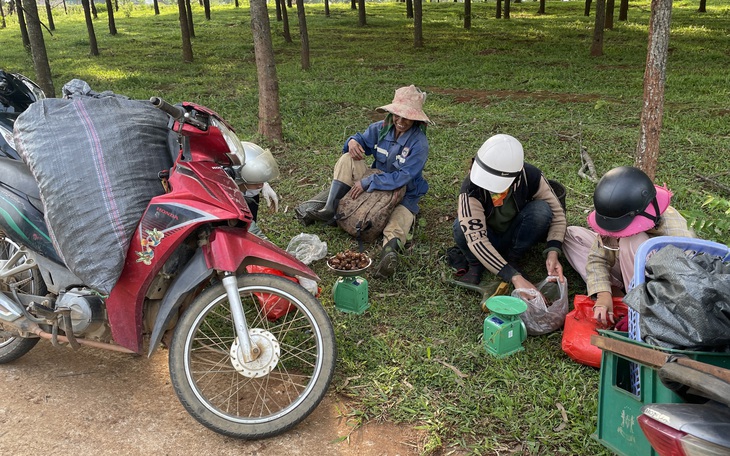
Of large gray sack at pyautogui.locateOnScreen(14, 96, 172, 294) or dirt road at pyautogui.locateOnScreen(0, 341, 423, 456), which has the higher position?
large gray sack at pyautogui.locateOnScreen(14, 96, 172, 294)

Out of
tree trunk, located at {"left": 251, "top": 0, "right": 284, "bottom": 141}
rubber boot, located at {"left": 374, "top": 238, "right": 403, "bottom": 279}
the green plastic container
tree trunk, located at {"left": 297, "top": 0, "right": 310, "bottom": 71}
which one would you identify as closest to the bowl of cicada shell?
rubber boot, located at {"left": 374, "top": 238, "right": 403, "bottom": 279}

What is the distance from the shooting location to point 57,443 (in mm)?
2619

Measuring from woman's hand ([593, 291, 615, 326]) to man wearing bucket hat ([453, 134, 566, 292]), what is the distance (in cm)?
41

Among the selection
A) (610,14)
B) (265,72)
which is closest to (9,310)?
(265,72)

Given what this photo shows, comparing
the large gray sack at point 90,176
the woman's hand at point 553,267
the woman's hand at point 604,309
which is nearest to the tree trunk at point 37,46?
the large gray sack at point 90,176

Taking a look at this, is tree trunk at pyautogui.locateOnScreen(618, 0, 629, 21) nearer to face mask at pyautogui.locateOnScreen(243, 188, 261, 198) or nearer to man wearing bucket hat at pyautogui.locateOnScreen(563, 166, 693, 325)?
man wearing bucket hat at pyautogui.locateOnScreen(563, 166, 693, 325)

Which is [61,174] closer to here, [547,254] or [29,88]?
[29,88]

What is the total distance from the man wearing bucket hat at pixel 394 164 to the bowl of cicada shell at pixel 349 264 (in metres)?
0.45

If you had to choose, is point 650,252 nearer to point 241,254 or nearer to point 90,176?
point 241,254

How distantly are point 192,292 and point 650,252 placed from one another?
210cm

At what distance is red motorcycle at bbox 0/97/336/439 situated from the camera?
8.39 feet

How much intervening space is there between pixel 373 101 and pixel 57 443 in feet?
23.2

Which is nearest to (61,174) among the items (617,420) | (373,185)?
(373,185)

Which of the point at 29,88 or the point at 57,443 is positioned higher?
the point at 29,88
